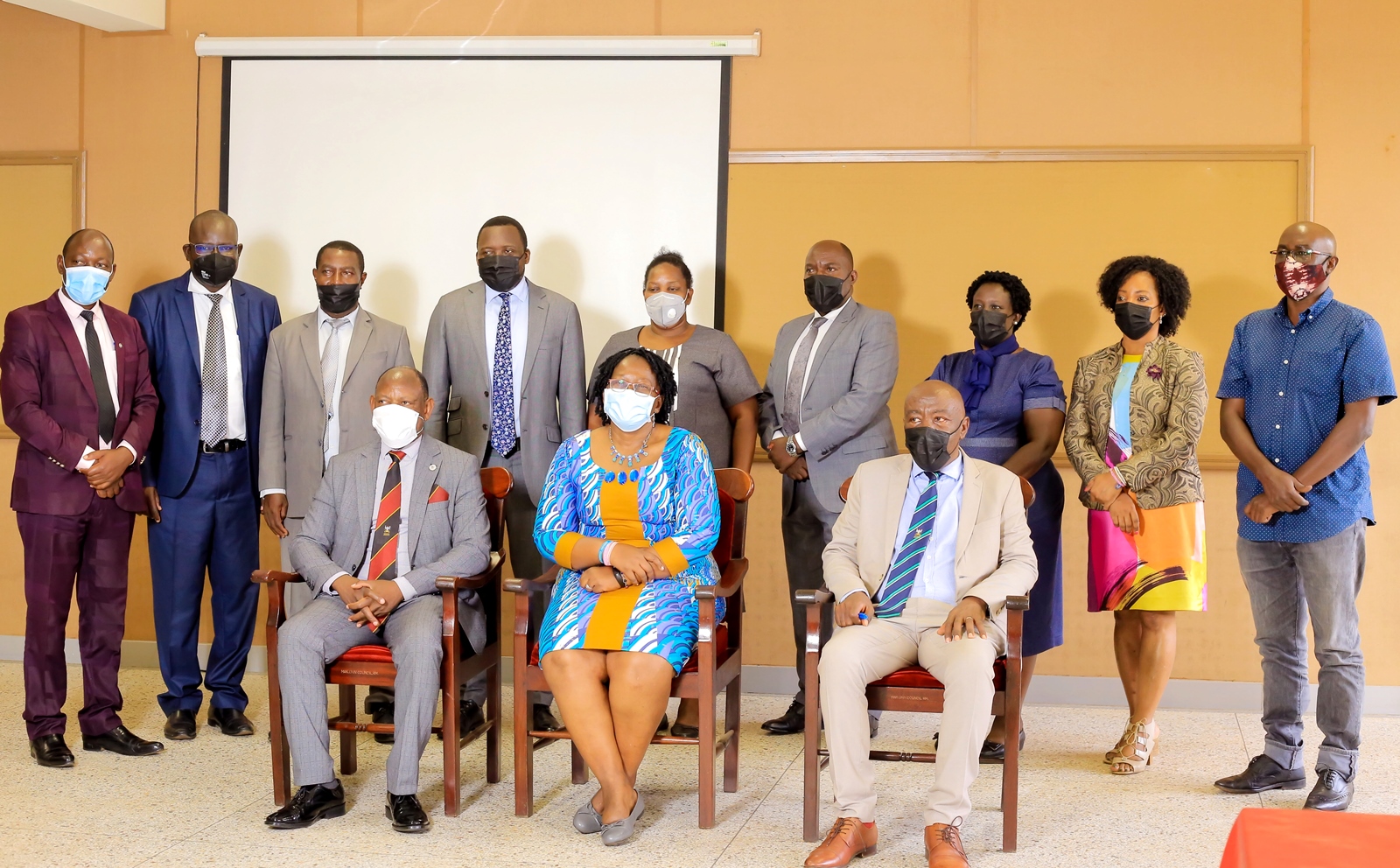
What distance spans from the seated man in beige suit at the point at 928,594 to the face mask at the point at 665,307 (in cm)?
114

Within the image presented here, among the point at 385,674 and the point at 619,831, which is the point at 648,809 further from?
the point at 385,674

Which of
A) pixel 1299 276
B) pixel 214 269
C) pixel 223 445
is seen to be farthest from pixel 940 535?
pixel 214 269

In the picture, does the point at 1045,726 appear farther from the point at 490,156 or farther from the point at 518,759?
the point at 490,156

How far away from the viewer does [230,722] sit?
468 cm

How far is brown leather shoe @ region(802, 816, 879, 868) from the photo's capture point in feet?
10.7

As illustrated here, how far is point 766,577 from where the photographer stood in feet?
18.0

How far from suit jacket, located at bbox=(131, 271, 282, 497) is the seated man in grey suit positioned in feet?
3.10

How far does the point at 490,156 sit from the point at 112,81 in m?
1.85

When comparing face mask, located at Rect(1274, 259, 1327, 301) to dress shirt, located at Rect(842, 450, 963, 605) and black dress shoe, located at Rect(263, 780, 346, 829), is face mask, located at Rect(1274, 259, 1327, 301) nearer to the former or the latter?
dress shirt, located at Rect(842, 450, 963, 605)

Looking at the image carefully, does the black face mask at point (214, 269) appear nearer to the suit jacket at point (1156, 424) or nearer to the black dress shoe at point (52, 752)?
the black dress shoe at point (52, 752)

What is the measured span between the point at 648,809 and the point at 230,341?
2391mm

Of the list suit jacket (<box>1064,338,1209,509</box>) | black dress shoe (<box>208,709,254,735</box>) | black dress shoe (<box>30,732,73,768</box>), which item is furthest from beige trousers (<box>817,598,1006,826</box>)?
black dress shoe (<box>30,732,73,768</box>)

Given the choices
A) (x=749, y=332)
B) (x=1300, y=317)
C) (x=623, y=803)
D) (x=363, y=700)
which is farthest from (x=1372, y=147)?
(x=363, y=700)

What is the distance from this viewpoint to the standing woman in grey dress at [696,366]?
455cm
